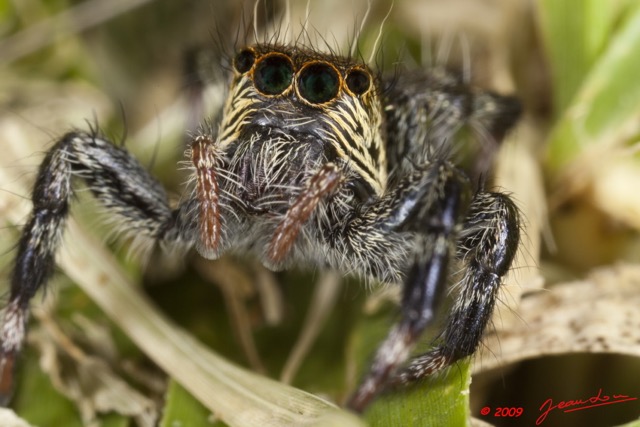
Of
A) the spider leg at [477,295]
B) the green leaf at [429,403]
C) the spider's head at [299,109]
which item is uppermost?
the spider's head at [299,109]

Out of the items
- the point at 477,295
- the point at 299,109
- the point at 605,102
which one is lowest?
the point at 477,295

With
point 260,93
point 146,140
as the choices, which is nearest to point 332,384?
point 260,93

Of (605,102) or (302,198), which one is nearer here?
(302,198)

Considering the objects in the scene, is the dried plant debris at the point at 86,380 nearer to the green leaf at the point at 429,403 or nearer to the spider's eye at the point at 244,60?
the green leaf at the point at 429,403

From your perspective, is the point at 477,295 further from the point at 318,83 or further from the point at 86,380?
the point at 86,380

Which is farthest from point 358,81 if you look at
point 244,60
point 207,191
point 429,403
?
Result: point 429,403

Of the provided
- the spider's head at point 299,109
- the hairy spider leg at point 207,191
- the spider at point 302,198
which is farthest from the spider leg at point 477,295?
the hairy spider leg at point 207,191

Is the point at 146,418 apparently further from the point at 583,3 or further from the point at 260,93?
the point at 583,3

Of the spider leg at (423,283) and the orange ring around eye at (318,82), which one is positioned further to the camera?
the orange ring around eye at (318,82)
